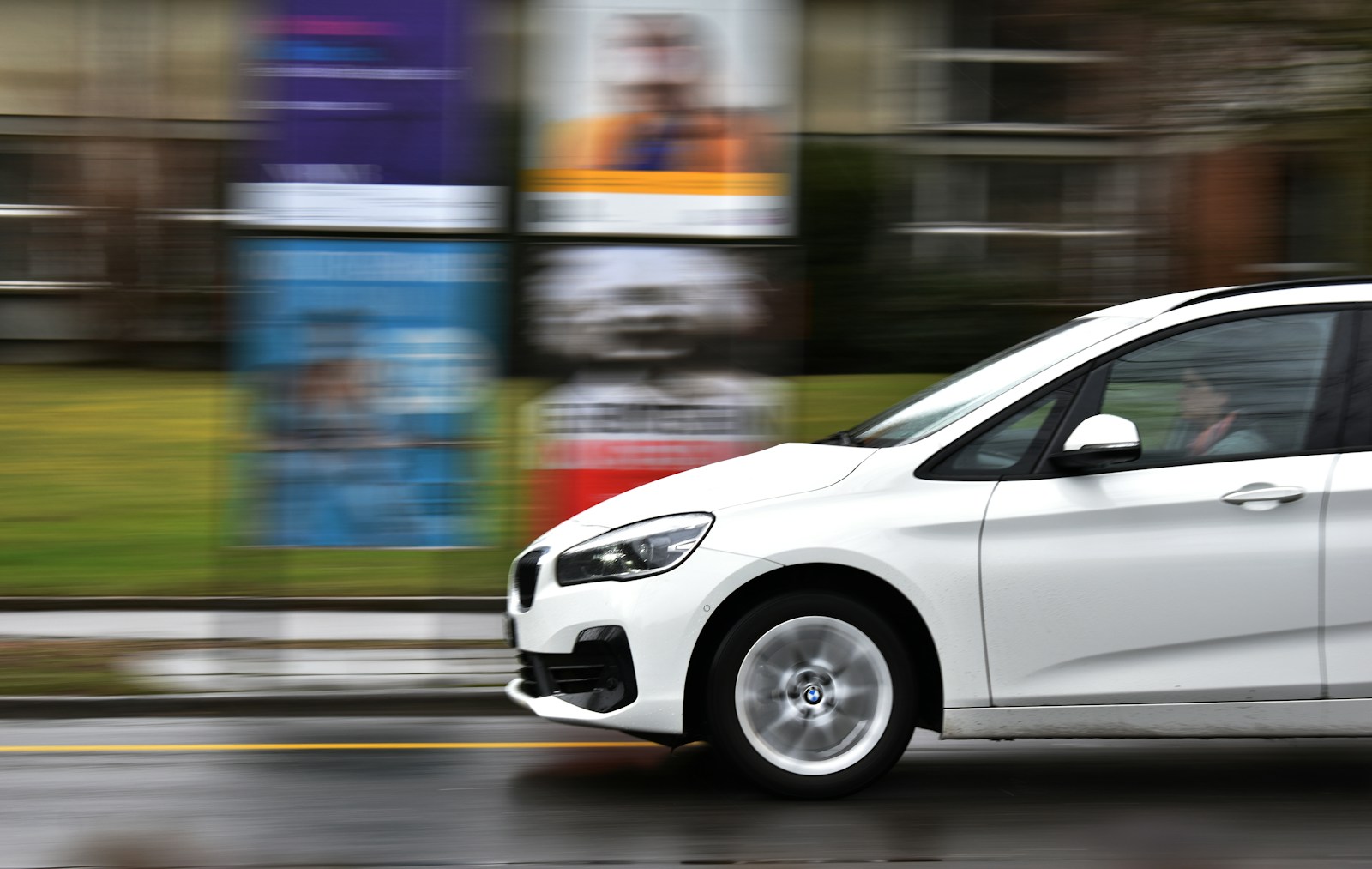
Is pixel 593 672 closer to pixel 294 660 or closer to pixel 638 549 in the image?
pixel 638 549

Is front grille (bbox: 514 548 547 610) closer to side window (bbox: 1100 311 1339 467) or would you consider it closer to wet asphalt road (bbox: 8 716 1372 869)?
wet asphalt road (bbox: 8 716 1372 869)

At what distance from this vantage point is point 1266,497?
216 inches

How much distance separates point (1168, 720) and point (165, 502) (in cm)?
1073

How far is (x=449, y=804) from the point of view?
5.72 meters

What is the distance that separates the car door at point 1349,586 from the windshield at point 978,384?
2.99 feet

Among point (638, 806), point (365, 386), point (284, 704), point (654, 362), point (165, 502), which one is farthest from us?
point (165, 502)

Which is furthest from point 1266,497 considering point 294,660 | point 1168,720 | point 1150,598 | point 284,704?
point 294,660

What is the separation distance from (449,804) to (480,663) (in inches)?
109

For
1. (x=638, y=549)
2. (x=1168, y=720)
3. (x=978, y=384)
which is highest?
(x=978, y=384)

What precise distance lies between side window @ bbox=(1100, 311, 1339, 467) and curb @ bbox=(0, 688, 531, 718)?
329 cm

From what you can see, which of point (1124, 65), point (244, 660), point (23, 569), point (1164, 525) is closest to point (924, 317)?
point (1124, 65)

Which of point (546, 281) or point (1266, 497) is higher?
point (546, 281)

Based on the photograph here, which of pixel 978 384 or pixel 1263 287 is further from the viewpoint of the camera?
pixel 978 384

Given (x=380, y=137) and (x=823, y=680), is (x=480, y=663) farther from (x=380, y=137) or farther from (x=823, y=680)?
(x=823, y=680)
